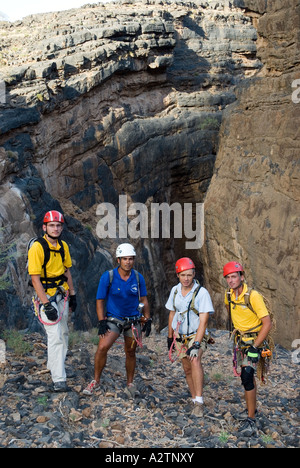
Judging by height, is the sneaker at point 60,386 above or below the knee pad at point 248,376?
below

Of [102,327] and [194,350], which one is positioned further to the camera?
[102,327]

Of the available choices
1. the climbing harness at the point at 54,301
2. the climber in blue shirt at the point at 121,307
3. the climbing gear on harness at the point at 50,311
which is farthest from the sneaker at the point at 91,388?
the climbing gear on harness at the point at 50,311

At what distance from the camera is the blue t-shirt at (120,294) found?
6.64 meters

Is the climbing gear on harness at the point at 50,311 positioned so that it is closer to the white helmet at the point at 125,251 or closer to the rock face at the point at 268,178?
the white helmet at the point at 125,251

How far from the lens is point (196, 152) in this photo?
79.0 ft

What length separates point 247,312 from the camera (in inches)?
240

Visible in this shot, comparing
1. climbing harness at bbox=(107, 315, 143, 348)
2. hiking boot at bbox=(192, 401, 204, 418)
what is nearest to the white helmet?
climbing harness at bbox=(107, 315, 143, 348)

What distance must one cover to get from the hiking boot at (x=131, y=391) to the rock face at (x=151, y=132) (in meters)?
3.12

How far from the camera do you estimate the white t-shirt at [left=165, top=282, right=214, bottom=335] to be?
20.6 feet

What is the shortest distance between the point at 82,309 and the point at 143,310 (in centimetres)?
808

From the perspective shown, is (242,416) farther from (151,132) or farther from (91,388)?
(151,132)

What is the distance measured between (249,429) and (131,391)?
1826mm

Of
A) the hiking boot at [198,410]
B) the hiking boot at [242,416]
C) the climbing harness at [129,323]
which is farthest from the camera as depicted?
the climbing harness at [129,323]

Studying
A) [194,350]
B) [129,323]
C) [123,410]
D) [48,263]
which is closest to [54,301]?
[48,263]
